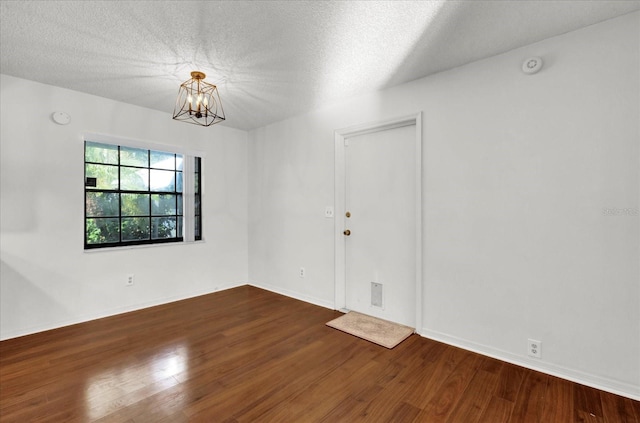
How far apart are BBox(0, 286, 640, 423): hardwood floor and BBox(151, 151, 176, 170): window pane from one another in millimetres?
1978

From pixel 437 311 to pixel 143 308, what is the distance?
329cm

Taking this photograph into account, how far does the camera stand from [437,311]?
2689 millimetres

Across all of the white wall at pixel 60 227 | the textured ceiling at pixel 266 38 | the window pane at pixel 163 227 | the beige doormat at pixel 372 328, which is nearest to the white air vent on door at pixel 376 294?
the beige doormat at pixel 372 328

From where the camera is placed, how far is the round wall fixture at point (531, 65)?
2.16 meters

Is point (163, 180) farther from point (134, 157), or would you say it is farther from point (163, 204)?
point (134, 157)

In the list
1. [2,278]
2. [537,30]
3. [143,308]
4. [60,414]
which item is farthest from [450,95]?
[2,278]

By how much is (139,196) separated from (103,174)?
0.44 meters

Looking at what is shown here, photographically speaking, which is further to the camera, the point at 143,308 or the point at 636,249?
the point at 143,308

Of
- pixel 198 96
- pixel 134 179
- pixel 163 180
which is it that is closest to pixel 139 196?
pixel 134 179

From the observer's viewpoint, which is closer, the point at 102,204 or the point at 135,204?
Answer: the point at 102,204

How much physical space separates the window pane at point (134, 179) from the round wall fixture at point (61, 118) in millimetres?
686

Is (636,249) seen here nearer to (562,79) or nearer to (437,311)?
(562,79)

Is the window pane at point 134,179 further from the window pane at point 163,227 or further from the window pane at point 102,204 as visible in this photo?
the window pane at point 163,227

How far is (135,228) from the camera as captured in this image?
12.0 feet
